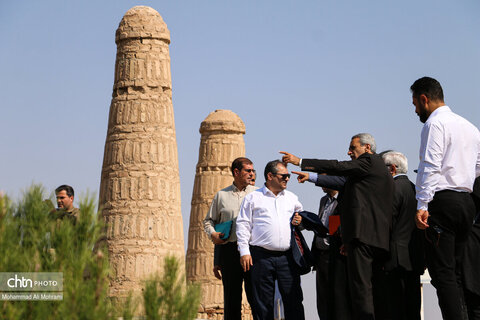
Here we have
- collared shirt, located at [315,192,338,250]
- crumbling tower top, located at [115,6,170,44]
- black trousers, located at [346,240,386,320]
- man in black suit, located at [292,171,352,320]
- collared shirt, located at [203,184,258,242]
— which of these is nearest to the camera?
black trousers, located at [346,240,386,320]

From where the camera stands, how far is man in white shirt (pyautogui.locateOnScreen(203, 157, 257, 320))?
8922mm

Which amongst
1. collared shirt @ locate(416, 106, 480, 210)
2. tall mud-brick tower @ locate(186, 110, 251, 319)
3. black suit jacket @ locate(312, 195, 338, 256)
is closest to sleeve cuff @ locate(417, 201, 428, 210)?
collared shirt @ locate(416, 106, 480, 210)

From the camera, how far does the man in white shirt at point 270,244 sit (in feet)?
26.3

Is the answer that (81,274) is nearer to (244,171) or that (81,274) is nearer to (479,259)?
(479,259)

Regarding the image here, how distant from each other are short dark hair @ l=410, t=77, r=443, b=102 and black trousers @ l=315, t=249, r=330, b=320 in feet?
9.29

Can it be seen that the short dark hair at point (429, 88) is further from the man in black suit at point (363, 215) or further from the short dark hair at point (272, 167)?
the short dark hair at point (272, 167)

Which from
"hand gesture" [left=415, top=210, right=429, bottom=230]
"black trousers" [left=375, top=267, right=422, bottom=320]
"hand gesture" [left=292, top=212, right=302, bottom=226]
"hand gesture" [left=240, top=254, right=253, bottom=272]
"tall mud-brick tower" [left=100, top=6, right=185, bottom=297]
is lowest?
"black trousers" [left=375, top=267, right=422, bottom=320]

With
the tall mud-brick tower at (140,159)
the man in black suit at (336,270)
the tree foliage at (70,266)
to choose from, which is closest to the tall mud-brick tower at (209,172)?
the tall mud-brick tower at (140,159)

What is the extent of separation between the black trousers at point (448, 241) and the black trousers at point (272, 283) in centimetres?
217

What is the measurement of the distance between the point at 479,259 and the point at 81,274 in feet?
10.4

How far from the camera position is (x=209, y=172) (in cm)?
2206

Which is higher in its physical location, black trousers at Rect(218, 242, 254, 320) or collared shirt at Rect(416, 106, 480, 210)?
collared shirt at Rect(416, 106, 480, 210)

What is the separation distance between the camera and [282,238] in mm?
8086

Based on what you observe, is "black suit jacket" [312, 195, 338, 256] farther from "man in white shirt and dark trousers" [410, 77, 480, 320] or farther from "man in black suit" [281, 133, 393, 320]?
"man in white shirt and dark trousers" [410, 77, 480, 320]
